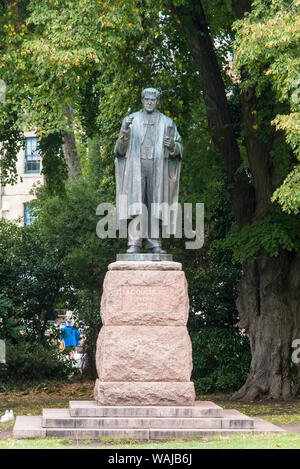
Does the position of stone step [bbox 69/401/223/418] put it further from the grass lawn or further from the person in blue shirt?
the person in blue shirt

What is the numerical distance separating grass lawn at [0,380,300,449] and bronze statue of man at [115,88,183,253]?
9.67ft

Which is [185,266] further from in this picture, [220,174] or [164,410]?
[164,410]

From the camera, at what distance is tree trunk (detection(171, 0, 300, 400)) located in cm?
1714

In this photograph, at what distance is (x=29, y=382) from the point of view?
70.3 feet

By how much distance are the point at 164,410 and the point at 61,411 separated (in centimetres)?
146

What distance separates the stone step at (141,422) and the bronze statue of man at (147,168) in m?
2.43

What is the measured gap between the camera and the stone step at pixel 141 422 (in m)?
10.5

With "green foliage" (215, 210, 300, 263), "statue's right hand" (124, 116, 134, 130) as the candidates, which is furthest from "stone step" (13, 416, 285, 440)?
"green foliage" (215, 210, 300, 263)

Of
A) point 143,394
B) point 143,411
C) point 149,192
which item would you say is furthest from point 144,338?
point 149,192

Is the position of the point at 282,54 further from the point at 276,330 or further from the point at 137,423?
the point at 276,330

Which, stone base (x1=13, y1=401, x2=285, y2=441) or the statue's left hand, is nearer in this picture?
stone base (x1=13, y1=401, x2=285, y2=441)

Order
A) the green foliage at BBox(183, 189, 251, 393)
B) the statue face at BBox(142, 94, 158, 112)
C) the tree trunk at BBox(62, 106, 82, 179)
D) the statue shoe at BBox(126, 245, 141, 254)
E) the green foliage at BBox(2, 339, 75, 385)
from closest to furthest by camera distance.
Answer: the statue shoe at BBox(126, 245, 141, 254) → the statue face at BBox(142, 94, 158, 112) → the green foliage at BBox(183, 189, 251, 393) → the green foliage at BBox(2, 339, 75, 385) → the tree trunk at BBox(62, 106, 82, 179)

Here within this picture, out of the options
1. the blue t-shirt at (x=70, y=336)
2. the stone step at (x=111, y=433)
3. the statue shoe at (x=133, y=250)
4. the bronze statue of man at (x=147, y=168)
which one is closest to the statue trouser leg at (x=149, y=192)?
the bronze statue of man at (x=147, y=168)

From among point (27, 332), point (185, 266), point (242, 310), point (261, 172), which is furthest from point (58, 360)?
point (261, 172)
